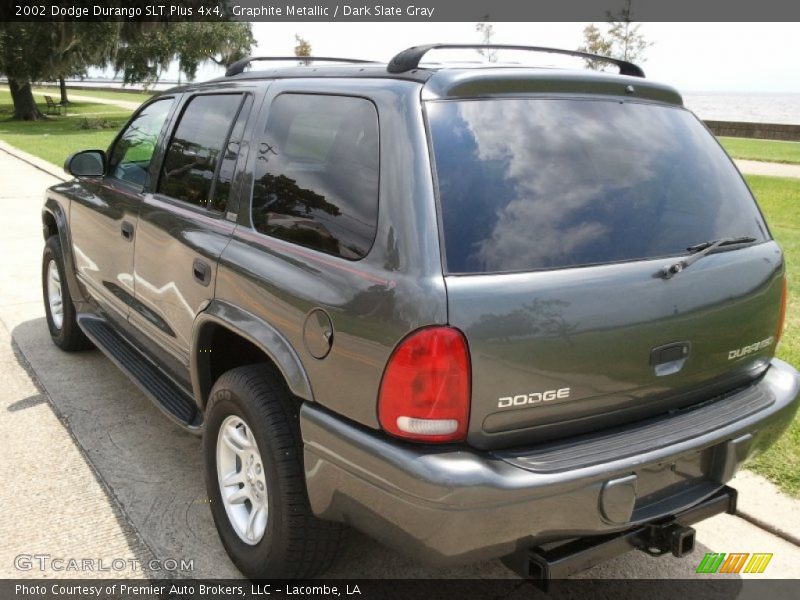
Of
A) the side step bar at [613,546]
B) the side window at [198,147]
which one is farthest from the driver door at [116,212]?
the side step bar at [613,546]

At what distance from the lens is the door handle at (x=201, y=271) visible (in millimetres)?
3072

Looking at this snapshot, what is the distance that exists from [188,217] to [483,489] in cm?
192

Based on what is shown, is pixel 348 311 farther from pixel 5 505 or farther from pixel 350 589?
pixel 5 505

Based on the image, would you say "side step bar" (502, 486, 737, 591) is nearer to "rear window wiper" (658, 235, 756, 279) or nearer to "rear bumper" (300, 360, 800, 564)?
"rear bumper" (300, 360, 800, 564)

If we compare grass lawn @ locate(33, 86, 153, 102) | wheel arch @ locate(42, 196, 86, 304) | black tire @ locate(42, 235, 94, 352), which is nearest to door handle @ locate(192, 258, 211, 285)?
wheel arch @ locate(42, 196, 86, 304)

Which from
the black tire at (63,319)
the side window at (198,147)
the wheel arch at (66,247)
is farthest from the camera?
the black tire at (63,319)

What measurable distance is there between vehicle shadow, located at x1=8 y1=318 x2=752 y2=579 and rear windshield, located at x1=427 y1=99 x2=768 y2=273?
1268 mm

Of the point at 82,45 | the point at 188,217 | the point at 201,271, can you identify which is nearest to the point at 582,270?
the point at 201,271

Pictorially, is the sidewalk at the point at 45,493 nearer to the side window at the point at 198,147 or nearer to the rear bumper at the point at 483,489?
the rear bumper at the point at 483,489

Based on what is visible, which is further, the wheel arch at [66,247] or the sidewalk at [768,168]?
the sidewalk at [768,168]

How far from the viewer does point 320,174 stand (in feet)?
8.77

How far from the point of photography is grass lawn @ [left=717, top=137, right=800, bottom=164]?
2220cm

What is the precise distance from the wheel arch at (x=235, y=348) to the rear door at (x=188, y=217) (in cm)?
12

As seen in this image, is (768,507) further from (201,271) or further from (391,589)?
(201,271)
